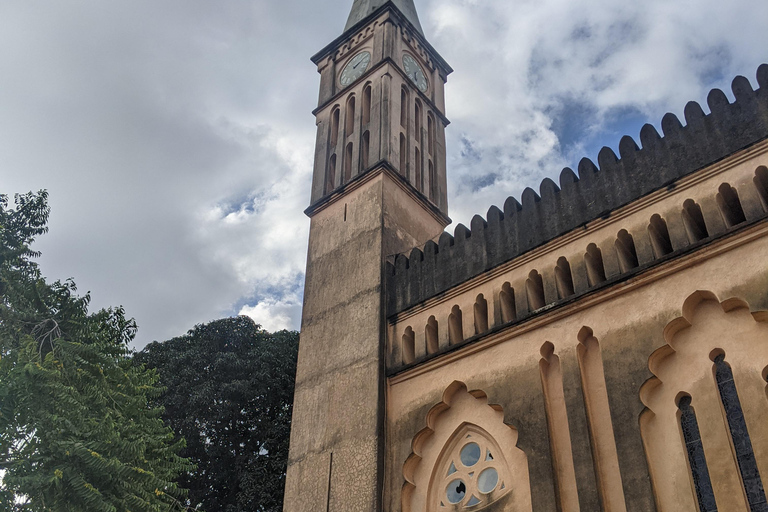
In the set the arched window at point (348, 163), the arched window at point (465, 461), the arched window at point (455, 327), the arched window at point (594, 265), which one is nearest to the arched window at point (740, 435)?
the arched window at point (594, 265)

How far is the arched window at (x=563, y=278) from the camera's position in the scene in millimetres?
11172

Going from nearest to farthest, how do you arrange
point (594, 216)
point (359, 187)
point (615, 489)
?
point (615, 489)
point (594, 216)
point (359, 187)

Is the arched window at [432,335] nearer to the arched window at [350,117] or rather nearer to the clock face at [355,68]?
the arched window at [350,117]

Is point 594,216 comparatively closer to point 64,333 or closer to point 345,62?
point 64,333

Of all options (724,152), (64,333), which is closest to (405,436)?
(64,333)

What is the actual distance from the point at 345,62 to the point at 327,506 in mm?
12200

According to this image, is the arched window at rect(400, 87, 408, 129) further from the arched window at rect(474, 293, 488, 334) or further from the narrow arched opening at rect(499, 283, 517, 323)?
the narrow arched opening at rect(499, 283, 517, 323)

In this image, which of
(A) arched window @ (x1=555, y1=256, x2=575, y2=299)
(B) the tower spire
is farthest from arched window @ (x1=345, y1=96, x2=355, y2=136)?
(A) arched window @ (x1=555, y1=256, x2=575, y2=299)

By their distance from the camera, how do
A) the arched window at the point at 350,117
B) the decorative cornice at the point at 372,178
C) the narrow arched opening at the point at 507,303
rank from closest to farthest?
1. the narrow arched opening at the point at 507,303
2. the decorative cornice at the point at 372,178
3. the arched window at the point at 350,117

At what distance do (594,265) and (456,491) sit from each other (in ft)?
14.0

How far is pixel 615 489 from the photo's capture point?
9.20 m

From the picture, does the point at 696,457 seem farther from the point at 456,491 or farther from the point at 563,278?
the point at 456,491

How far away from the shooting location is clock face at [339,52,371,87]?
60.9 ft

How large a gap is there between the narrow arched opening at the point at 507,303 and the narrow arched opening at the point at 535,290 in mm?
382
